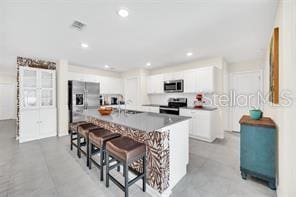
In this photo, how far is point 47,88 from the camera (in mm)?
4453

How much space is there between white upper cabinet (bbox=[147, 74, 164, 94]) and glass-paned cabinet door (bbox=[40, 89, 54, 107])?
354 cm

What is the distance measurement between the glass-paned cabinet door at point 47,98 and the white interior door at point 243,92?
6.19 meters

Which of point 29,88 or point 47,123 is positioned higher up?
point 29,88

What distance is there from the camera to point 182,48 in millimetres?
3498

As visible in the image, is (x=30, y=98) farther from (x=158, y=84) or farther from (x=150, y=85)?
(x=158, y=84)

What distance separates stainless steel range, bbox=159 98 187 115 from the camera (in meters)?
4.62

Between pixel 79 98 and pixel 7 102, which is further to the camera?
pixel 7 102

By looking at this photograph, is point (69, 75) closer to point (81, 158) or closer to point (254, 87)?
point (81, 158)

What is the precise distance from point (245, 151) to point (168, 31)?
244cm

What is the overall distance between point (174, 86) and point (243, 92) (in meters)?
2.34

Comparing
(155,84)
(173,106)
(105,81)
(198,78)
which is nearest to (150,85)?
(155,84)

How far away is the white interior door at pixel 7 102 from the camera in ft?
24.6

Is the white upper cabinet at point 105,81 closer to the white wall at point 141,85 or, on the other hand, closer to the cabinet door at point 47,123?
the white wall at point 141,85

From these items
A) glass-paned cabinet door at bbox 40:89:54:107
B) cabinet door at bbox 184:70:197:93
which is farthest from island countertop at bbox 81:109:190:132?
glass-paned cabinet door at bbox 40:89:54:107
